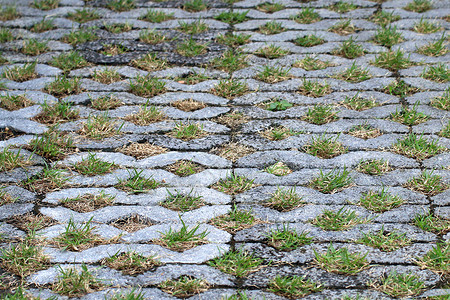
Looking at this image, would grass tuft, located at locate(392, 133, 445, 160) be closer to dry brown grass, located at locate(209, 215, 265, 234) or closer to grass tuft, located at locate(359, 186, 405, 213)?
grass tuft, located at locate(359, 186, 405, 213)

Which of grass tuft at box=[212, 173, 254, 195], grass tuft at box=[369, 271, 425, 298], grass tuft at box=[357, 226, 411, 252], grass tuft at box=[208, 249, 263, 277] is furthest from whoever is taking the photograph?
grass tuft at box=[212, 173, 254, 195]

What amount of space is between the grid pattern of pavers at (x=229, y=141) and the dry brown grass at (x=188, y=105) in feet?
0.05

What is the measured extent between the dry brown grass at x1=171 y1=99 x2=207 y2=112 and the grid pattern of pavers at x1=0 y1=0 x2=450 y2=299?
2 centimetres

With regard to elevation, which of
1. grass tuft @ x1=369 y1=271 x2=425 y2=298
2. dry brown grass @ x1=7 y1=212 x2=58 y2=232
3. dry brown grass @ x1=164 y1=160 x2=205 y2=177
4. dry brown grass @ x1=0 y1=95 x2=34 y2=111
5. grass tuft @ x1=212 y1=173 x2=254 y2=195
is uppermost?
dry brown grass @ x1=0 y1=95 x2=34 y2=111

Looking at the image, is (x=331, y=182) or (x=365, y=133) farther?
(x=365, y=133)

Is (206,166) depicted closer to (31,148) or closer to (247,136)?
(247,136)

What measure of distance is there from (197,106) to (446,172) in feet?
4.83

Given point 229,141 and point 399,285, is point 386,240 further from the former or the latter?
point 229,141

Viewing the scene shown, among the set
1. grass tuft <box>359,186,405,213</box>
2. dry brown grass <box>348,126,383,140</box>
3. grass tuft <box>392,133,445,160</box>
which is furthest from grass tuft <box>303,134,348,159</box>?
grass tuft <box>359,186,405,213</box>

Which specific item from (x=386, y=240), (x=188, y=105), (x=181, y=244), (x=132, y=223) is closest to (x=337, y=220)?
(x=386, y=240)

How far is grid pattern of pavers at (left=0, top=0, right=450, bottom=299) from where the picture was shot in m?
2.33

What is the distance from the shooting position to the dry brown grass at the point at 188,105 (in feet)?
11.5

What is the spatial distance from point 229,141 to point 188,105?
0.46 m

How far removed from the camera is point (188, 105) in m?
3.49
